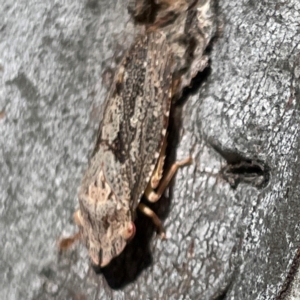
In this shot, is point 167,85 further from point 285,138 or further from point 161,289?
point 161,289

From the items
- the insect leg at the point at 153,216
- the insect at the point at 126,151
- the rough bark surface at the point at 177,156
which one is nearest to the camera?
the rough bark surface at the point at 177,156

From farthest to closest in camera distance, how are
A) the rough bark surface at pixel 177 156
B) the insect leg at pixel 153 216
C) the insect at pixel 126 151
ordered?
the insect at pixel 126 151 → the insect leg at pixel 153 216 → the rough bark surface at pixel 177 156

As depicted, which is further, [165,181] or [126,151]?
[126,151]

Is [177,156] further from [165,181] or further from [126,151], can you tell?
[126,151]

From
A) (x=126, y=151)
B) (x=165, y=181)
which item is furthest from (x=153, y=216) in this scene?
(x=126, y=151)

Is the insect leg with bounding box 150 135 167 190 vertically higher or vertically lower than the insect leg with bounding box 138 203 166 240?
higher

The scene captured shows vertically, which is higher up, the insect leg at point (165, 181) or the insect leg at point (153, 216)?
the insect leg at point (165, 181)

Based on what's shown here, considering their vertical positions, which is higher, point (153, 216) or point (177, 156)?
point (177, 156)
